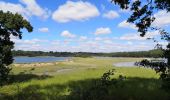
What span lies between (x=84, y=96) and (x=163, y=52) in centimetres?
262

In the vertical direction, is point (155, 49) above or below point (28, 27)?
below

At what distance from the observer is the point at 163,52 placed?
11195 mm

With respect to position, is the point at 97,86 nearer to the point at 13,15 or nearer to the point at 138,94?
the point at 138,94

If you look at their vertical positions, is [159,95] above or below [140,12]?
below

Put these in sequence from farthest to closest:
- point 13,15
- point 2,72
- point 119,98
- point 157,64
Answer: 1. point 13,15
2. point 119,98
3. point 157,64
4. point 2,72

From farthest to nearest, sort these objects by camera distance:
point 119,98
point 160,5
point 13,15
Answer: point 13,15
point 119,98
point 160,5

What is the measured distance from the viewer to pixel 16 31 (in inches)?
1529

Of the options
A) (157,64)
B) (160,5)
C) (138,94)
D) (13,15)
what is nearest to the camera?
(157,64)

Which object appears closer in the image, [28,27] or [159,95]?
[159,95]

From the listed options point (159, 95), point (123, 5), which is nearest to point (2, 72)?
point (123, 5)

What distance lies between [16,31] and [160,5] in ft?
86.1

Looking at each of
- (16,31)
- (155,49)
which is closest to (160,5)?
(155,49)

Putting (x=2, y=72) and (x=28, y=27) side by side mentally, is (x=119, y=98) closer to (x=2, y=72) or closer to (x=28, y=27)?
(x=2, y=72)

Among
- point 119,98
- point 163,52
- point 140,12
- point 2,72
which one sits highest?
point 140,12
